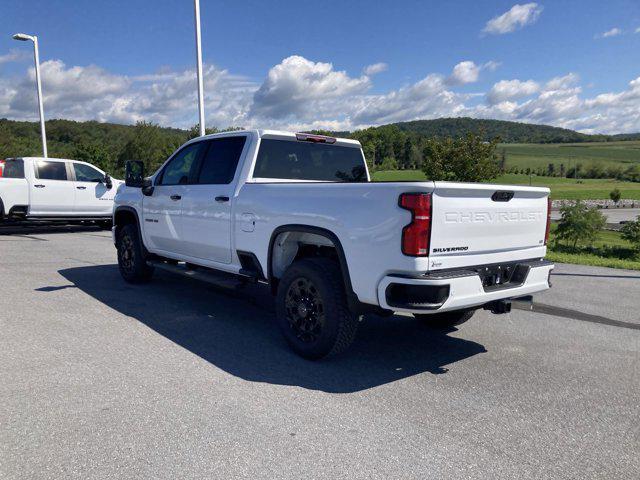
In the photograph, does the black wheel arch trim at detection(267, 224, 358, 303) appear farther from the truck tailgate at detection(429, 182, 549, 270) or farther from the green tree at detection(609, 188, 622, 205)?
the green tree at detection(609, 188, 622, 205)

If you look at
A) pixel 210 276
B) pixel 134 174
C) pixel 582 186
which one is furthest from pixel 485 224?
pixel 582 186

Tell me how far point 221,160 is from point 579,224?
37.1 metres

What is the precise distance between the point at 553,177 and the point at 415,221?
133 m

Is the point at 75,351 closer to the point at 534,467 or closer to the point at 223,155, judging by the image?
the point at 223,155

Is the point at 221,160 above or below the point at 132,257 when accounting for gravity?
above

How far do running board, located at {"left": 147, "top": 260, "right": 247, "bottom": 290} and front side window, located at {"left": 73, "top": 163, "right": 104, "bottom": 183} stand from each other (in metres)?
8.67

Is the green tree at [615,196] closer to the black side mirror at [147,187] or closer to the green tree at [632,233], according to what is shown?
the green tree at [632,233]

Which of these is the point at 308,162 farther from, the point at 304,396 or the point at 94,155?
the point at 94,155

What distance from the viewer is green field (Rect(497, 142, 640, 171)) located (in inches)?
5221

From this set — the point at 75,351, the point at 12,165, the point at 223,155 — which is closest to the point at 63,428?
the point at 75,351

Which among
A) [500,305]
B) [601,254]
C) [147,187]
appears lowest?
[601,254]


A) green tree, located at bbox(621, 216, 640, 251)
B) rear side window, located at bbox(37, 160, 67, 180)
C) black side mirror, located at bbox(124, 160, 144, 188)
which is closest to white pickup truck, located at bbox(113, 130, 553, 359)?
black side mirror, located at bbox(124, 160, 144, 188)

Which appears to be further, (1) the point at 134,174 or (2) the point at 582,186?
(2) the point at 582,186

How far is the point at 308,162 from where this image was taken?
19.2 ft
